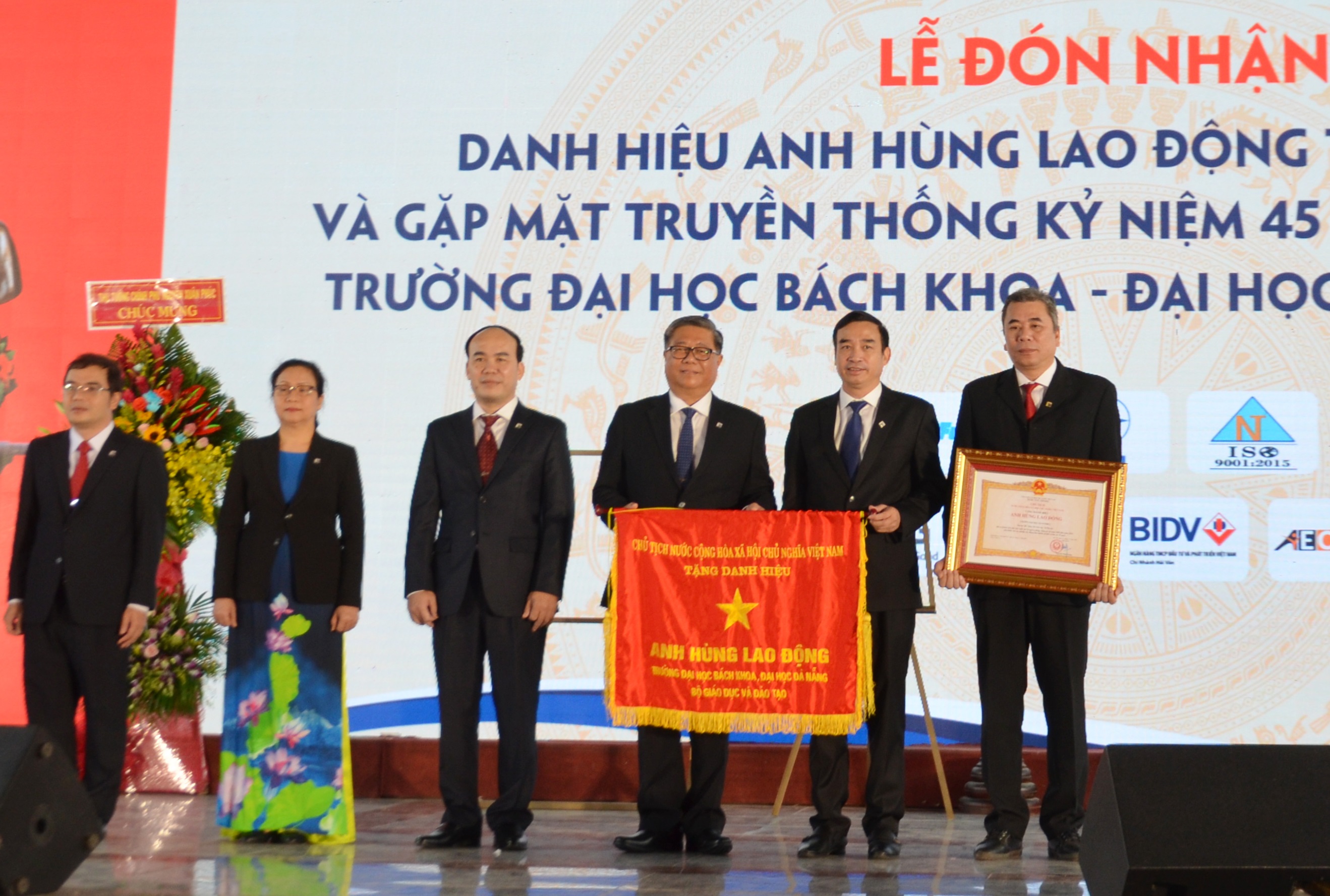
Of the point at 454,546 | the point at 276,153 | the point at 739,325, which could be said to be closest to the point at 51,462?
the point at 454,546

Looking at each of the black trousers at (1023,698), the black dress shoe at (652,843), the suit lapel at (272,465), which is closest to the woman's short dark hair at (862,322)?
the black trousers at (1023,698)

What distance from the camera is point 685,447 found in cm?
390

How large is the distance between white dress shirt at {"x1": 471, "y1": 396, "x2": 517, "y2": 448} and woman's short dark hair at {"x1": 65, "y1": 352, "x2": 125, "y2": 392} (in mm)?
1046

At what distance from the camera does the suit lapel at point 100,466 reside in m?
3.88

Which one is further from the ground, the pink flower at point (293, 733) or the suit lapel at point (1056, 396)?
the suit lapel at point (1056, 396)

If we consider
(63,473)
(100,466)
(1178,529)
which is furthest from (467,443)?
(1178,529)

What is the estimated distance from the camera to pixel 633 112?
17.4ft

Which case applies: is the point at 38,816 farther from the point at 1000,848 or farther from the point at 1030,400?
the point at 1030,400

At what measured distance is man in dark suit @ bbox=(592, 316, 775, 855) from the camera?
148 inches

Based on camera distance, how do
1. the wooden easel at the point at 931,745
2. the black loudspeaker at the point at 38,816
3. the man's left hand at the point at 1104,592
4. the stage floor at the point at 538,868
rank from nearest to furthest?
1. the black loudspeaker at the point at 38,816
2. the stage floor at the point at 538,868
3. the man's left hand at the point at 1104,592
4. the wooden easel at the point at 931,745

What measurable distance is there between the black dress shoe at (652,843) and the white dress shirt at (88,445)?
1.86 m

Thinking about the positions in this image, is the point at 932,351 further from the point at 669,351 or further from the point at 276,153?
the point at 276,153

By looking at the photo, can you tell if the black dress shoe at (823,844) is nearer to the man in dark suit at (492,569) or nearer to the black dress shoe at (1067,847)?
the black dress shoe at (1067,847)

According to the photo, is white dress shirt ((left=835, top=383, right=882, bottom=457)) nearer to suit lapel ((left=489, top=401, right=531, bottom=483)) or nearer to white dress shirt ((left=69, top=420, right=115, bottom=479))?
suit lapel ((left=489, top=401, right=531, bottom=483))
